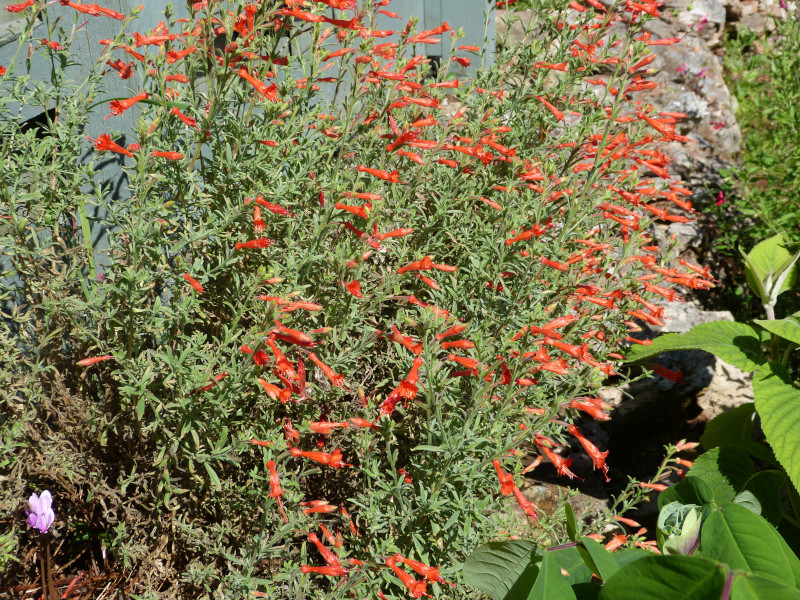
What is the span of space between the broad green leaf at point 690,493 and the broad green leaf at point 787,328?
206 centimetres

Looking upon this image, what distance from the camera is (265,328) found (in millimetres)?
1957

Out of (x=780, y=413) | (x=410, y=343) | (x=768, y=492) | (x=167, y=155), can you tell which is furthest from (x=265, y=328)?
(x=780, y=413)

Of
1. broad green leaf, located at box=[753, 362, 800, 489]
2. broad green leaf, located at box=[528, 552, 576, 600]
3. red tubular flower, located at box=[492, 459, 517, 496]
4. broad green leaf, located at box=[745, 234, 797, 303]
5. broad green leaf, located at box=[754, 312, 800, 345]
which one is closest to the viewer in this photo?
broad green leaf, located at box=[528, 552, 576, 600]

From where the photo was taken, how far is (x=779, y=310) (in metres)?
5.05

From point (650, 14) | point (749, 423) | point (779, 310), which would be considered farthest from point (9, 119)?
point (779, 310)

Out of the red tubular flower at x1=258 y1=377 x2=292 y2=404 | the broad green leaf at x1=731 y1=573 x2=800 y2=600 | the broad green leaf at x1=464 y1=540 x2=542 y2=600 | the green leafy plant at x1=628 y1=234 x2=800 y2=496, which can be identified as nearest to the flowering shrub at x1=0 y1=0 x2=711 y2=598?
the red tubular flower at x1=258 y1=377 x2=292 y2=404

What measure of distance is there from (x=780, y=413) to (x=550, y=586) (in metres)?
2.58

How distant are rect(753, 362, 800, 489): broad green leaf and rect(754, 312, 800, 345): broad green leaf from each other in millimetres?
165

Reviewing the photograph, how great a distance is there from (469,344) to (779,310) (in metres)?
3.69

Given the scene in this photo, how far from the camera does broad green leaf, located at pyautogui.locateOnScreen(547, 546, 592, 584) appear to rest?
1.21 m

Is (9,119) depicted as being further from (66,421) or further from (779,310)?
(779,310)

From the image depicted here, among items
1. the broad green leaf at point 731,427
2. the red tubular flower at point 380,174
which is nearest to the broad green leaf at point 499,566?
the red tubular flower at point 380,174

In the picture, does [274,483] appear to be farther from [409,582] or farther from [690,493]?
[690,493]

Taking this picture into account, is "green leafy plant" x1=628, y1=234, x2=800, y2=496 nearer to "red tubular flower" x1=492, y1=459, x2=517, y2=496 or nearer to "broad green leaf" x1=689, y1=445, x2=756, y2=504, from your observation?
"broad green leaf" x1=689, y1=445, x2=756, y2=504
